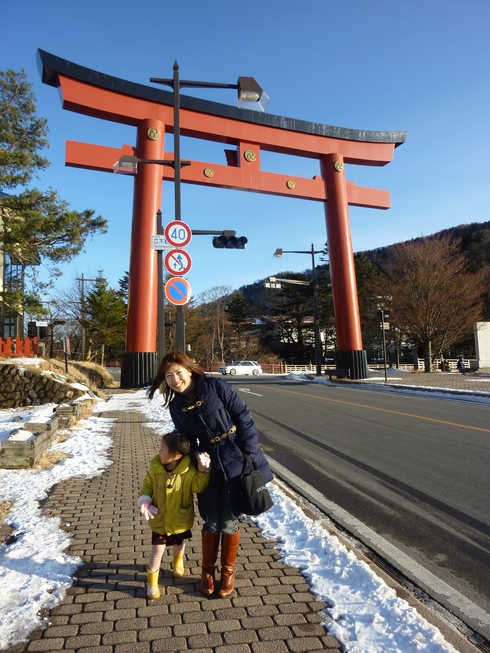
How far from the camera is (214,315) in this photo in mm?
55344

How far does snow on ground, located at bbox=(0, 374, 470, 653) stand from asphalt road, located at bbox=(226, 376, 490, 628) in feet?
2.12

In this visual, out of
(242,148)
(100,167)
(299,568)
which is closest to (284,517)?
(299,568)

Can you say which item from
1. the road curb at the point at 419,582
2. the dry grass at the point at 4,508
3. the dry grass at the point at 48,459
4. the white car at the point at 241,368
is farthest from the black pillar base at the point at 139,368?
the white car at the point at 241,368

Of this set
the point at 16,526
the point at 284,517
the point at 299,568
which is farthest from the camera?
the point at 284,517

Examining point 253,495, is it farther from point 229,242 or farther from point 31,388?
point 31,388

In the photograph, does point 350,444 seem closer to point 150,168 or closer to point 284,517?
point 284,517

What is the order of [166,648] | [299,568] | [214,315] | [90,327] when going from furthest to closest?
[214,315], [90,327], [299,568], [166,648]

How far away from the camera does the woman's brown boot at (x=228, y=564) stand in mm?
2707

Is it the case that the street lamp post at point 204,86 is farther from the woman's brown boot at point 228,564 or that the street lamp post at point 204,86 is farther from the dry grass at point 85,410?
the woman's brown boot at point 228,564

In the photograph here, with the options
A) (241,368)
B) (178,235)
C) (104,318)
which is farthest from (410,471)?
(241,368)

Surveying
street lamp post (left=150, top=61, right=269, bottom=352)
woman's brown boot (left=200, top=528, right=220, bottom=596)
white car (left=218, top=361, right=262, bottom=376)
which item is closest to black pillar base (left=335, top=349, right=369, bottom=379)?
street lamp post (left=150, top=61, right=269, bottom=352)

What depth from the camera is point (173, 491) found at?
9.00ft

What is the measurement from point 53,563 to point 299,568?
1.68 metres

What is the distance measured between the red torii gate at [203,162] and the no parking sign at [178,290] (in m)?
11.0
